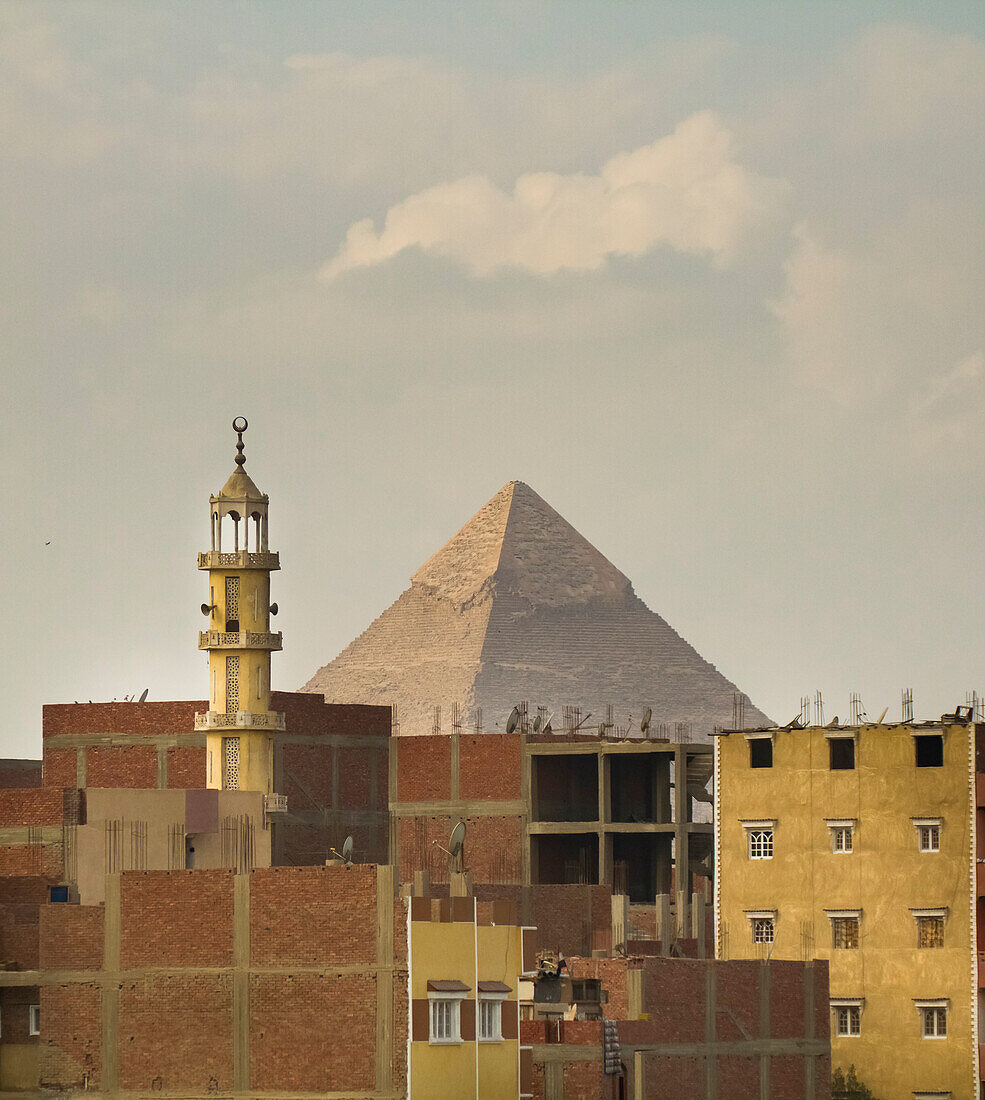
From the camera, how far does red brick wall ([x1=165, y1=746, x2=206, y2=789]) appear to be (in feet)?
324

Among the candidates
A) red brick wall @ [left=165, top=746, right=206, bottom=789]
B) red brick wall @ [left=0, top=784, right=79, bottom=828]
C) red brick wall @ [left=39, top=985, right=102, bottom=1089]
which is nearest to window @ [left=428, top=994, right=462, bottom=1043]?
red brick wall @ [left=39, top=985, right=102, bottom=1089]

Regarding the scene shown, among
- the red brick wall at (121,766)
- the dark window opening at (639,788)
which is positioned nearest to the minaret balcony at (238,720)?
the red brick wall at (121,766)

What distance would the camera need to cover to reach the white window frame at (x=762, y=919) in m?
75.6

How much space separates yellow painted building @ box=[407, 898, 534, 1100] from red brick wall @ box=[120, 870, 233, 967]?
391cm

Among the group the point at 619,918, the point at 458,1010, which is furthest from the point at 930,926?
the point at 458,1010

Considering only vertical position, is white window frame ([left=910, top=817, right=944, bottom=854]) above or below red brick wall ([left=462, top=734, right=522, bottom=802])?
below

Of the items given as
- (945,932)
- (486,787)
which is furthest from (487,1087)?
(486,787)

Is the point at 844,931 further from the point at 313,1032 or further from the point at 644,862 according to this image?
the point at 644,862

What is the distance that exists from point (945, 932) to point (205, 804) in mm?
20214

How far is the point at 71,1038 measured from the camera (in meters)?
54.8

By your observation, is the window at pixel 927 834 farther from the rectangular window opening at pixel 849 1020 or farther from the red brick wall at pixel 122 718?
the red brick wall at pixel 122 718

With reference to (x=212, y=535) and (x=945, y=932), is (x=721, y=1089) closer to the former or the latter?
(x=945, y=932)

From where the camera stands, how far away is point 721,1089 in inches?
2354

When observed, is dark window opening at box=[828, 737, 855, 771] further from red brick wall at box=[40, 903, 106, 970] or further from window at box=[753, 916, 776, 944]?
red brick wall at box=[40, 903, 106, 970]
